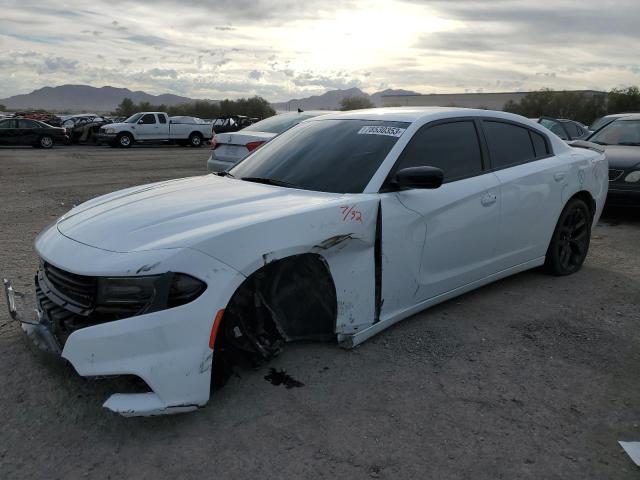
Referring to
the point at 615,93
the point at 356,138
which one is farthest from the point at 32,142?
the point at 615,93

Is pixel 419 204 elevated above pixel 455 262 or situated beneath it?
elevated above

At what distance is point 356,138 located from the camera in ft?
13.6

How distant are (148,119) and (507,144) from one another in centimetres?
2524

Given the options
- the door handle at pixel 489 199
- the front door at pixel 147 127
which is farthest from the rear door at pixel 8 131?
the door handle at pixel 489 199

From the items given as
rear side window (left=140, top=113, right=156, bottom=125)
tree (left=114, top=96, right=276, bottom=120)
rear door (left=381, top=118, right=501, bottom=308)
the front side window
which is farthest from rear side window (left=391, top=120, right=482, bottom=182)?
tree (left=114, top=96, right=276, bottom=120)

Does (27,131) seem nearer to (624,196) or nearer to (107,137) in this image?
(107,137)

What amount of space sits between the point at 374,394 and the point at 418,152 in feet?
5.74

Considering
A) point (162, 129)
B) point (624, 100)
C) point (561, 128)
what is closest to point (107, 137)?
point (162, 129)

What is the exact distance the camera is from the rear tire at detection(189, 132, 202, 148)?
28672mm

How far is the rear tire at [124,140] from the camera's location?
26389 millimetres

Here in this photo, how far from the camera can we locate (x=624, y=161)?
800 cm

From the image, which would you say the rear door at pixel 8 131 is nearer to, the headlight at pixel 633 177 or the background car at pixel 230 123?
the background car at pixel 230 123

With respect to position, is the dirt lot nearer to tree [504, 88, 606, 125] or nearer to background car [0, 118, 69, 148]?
background car [0, 118, 69, 148]

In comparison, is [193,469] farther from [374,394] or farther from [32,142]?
[32,142]
